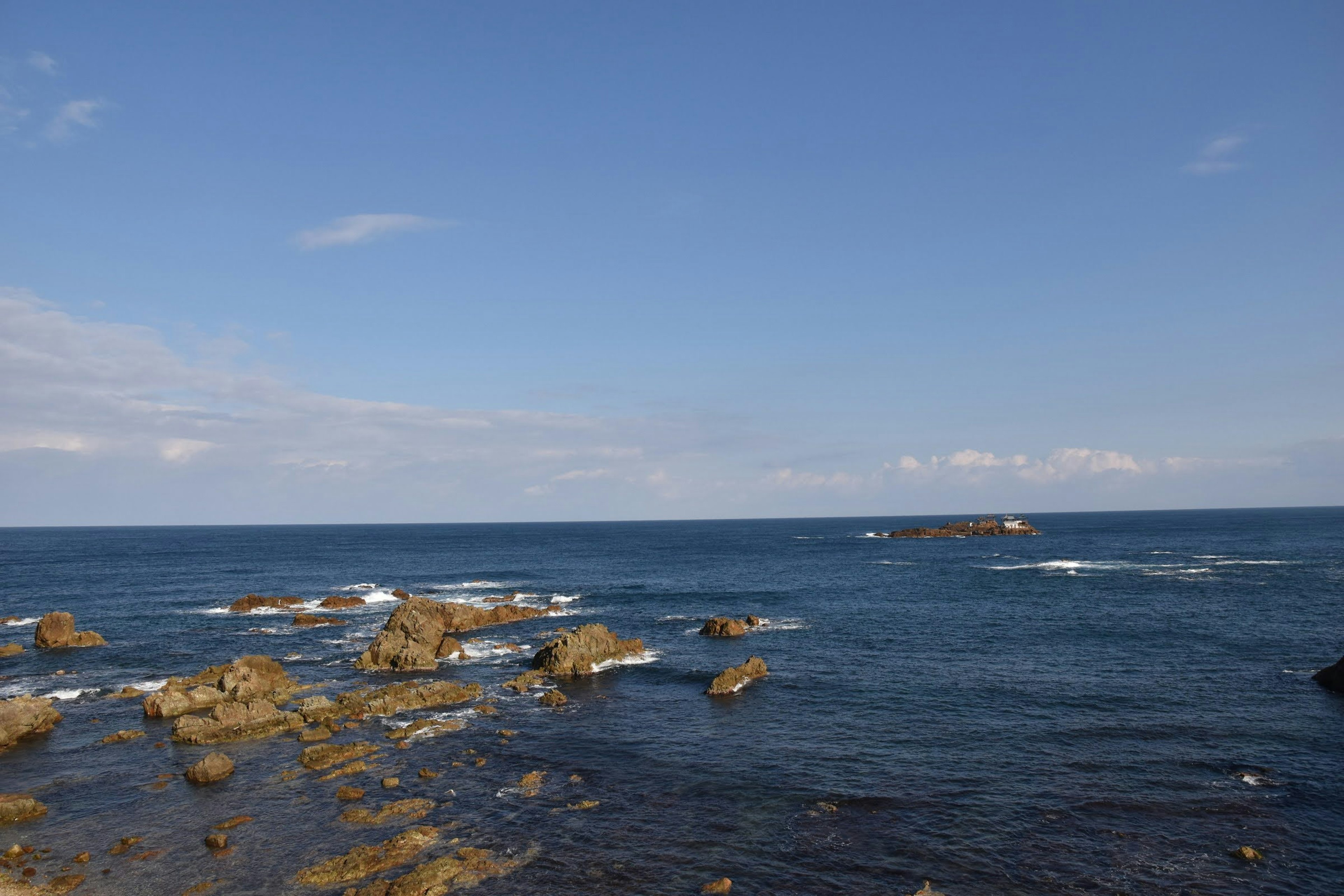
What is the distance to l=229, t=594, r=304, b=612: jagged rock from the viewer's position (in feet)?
308

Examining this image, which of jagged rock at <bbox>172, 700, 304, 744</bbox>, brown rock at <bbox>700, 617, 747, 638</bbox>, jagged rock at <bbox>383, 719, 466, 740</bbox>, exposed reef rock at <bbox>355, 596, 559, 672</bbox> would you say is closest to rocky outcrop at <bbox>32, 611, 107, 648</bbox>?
exposed reef rock at <bbox>355, 596, 559, 672</bbox>

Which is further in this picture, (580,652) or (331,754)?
(580,652)

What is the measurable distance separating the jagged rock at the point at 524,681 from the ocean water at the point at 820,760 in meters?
1.75

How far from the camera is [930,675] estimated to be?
183 feet

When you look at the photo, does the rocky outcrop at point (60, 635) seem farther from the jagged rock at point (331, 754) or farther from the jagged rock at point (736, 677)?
the jagged rock at point (736, 677)

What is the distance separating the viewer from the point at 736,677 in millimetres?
54375

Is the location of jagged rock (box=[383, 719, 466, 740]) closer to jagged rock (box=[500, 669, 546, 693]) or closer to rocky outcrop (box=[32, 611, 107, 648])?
jagged rock (box=[500, 669, 546, 693])

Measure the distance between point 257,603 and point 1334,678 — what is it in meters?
113

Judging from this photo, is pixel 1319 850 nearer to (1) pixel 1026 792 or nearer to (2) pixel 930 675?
(1) pixel 1026 792

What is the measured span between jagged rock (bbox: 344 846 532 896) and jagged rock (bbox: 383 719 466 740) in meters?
16.3

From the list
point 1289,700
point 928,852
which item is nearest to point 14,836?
point 928,852

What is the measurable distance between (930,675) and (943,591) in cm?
4837

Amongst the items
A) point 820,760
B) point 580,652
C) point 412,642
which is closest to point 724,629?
point 580,652

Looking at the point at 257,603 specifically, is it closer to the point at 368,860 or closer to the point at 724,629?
the point at 724,629
